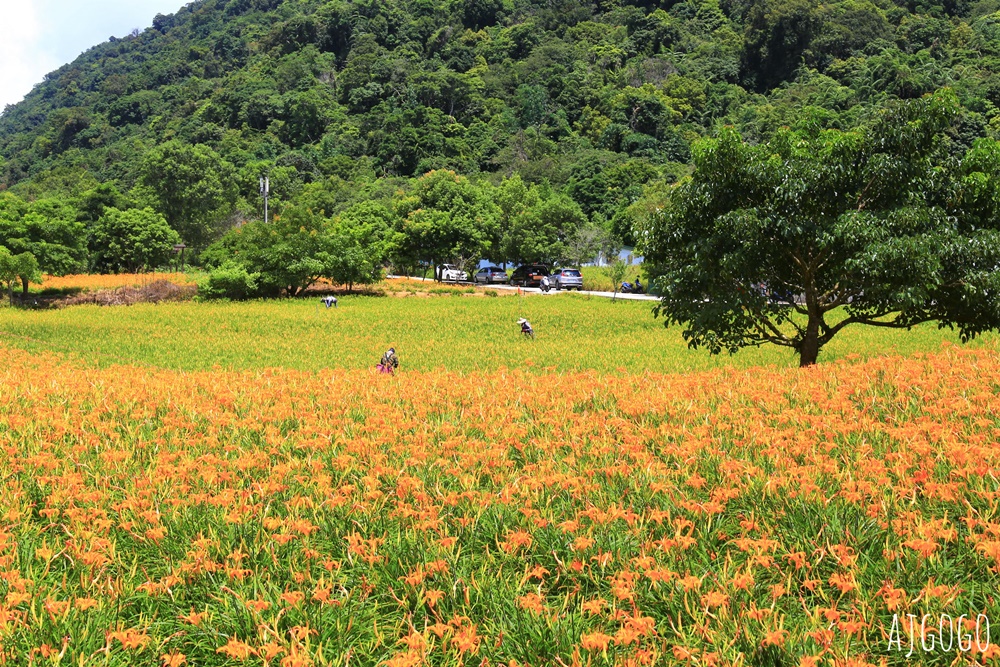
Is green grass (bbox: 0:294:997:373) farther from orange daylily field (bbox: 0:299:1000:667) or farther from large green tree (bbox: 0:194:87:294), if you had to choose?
orange daylily field (bbox: 0:299:1000:667)

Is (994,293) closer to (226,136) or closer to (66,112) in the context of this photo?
(226,136)

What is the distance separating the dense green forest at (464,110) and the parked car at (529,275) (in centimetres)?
356

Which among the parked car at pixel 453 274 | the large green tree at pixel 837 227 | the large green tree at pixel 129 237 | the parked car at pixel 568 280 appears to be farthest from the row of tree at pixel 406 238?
the large green tree at pixel 837 227

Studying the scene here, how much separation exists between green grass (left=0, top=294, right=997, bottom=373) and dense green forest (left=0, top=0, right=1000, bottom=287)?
34.5 ft

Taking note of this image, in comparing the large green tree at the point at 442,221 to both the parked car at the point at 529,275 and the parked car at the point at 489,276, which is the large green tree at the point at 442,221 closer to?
the parked car at the point at 489,276

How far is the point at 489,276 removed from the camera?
162 feet

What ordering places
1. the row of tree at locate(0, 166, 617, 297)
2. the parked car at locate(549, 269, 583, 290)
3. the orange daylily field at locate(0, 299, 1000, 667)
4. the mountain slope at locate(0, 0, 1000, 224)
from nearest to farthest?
the orange daylily field at locate(0, 299, 1000, 667) → the row of tree at locate(0, 166, 617, 297) → the parked car at locate(549, 269, 583, 290) → the mountain slope at locate(0, 0, 1000, 224)

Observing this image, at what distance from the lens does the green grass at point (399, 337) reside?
611 inches

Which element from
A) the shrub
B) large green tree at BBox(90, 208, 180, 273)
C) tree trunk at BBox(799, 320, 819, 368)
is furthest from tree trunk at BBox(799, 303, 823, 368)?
large green tree at BBox(90, 208, 180, 273)

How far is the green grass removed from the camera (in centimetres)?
1553

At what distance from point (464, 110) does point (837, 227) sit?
10396cm

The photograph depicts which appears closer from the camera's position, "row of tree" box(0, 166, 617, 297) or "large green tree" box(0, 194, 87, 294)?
"large green tree" box(0, 194, 87, 294)

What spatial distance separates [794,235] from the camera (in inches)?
391

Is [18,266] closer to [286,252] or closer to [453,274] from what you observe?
[286,252]
